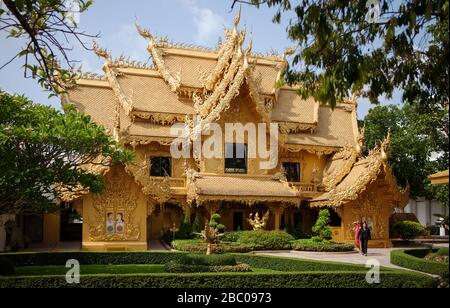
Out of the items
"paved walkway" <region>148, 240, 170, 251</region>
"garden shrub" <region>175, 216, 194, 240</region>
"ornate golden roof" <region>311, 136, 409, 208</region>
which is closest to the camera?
"paved walkway" <region>148, 240, 170, 251</region>

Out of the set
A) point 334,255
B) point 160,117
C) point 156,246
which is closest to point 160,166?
point 160,117

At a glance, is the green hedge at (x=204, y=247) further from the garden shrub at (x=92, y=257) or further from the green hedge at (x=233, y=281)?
the green hedge at (x=233, y=281)

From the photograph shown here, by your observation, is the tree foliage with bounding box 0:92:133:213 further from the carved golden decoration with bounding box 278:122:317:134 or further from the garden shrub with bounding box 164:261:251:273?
the carved golden decoration with bounding box 278:122:317:134

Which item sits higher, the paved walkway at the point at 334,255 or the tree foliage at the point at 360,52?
the tree foliage at the point at 360,52

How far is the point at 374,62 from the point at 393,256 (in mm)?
8569

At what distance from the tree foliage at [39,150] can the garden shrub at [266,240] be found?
8.12 m

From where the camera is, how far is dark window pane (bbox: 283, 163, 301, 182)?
1023 inches

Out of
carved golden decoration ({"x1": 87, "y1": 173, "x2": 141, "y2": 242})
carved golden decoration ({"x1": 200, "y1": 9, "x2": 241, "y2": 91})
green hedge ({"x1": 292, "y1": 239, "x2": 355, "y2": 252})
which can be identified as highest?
carved golden decoration ({"x1": 200, "y1": 9, "x2": 241, "y2": 91})

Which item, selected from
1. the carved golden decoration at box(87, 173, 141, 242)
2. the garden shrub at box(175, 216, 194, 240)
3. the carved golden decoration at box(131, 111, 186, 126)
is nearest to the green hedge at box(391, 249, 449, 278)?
the garden shrub at box(175, 216, 194, 240)

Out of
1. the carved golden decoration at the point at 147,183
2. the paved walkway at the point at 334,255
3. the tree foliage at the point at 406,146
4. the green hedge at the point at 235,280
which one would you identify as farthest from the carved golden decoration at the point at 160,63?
the green hedge at the point at 235,280

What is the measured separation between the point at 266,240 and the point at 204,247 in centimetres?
284

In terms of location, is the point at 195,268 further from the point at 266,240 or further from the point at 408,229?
the point at 408,229

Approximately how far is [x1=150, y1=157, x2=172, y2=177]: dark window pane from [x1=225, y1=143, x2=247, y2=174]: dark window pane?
8.80 ft

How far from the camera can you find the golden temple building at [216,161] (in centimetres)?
1938
